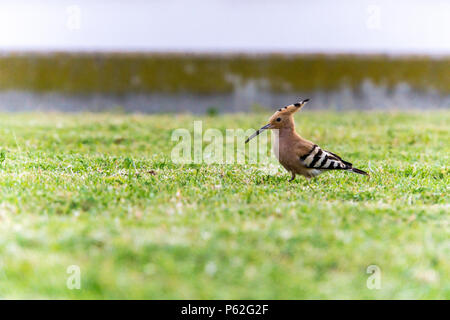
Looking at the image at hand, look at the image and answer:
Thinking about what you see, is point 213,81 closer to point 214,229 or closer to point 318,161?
point 318,161

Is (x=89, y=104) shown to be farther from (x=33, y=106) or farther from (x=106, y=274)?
(x=106, y=274)

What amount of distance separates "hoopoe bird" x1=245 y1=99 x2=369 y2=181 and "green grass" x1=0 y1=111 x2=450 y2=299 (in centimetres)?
28

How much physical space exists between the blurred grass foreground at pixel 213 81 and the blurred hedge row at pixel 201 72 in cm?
4

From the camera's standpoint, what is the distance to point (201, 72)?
22875 mm

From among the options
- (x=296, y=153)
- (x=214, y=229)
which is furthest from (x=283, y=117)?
(x=214, y=229)

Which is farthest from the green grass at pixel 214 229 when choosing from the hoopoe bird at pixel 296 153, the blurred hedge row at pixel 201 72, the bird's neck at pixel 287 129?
the blurred hedge row at pixel 201 72

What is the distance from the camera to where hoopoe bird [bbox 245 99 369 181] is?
319 inches

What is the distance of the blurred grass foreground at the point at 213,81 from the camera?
22188mm

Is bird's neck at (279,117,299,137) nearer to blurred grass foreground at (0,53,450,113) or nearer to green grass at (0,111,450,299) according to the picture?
green grass at (0,111,450,299)

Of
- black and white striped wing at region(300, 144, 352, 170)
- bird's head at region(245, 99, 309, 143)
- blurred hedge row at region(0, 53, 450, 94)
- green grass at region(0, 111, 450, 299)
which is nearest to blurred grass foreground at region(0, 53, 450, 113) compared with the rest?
blurred hedge row at region(0, 53, 450, 94)

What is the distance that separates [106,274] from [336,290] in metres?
2.12

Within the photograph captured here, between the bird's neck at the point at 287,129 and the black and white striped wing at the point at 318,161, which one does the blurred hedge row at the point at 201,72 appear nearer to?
the bird's neck at the point at 287,129

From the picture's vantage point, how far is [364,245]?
5523 mm
